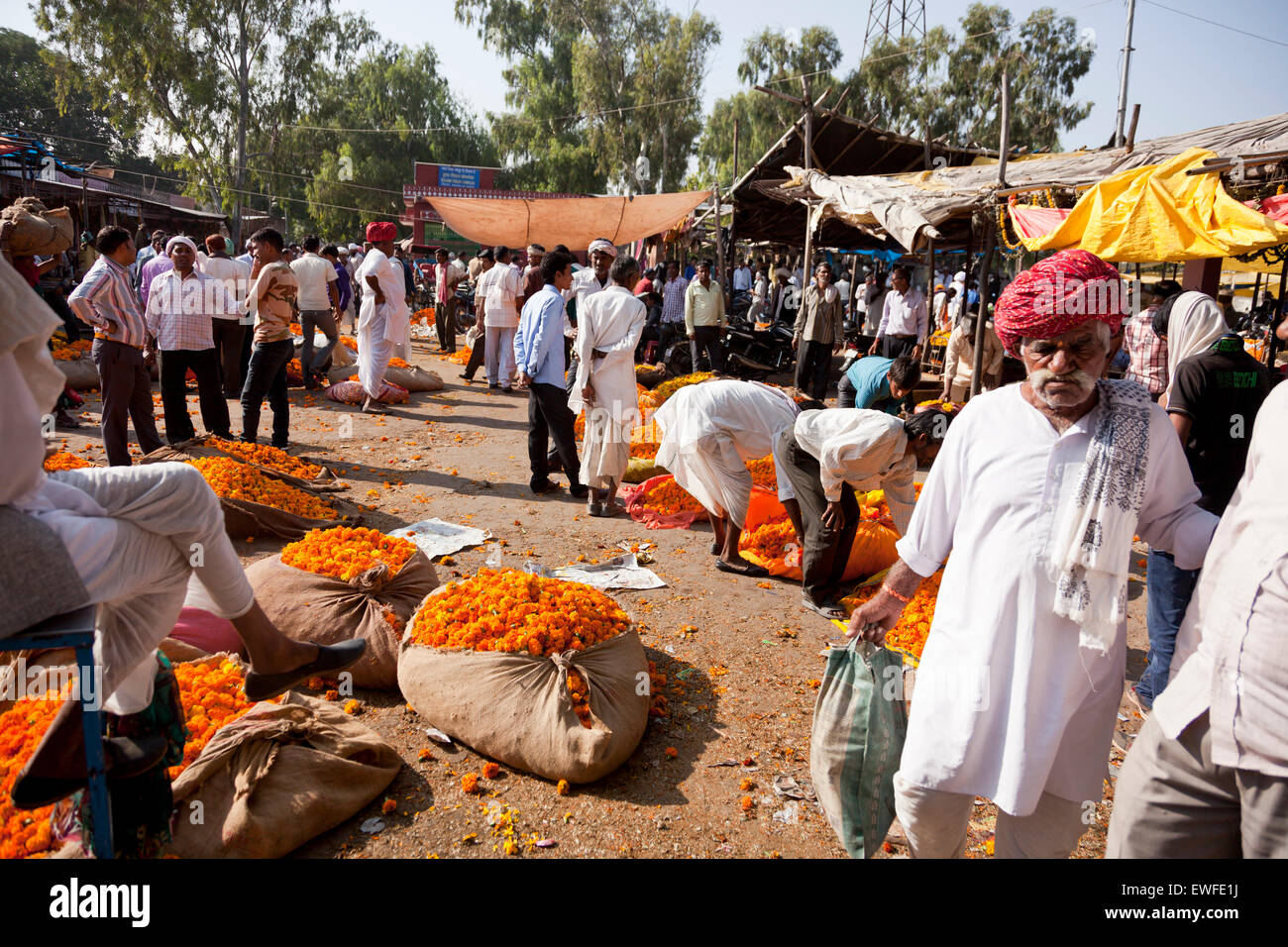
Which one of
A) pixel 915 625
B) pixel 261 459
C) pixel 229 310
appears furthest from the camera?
pixel 229 310

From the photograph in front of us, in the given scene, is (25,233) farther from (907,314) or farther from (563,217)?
(563,217)

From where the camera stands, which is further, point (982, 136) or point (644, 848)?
point (982, 136)

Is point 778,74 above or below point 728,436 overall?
above

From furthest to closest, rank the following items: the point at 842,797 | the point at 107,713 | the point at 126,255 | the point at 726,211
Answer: the point at 726,211
the point at 126,255
the point at 842,797
the point at 107,713

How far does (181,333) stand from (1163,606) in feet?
24.4

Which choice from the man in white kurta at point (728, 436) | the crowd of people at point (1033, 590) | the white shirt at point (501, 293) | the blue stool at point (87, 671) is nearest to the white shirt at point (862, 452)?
the man in white kurta at point (728, 436)

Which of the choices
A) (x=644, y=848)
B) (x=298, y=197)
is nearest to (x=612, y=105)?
(x=298, y=197)

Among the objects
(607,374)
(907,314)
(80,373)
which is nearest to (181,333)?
(607,374)

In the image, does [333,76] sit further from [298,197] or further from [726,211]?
[726,211]

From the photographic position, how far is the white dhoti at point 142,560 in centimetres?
194

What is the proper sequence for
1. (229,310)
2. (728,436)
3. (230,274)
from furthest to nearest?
(230,274) → (229,310) → (728,436)

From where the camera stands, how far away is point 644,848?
2836 millimetres

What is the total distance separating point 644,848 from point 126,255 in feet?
20.1

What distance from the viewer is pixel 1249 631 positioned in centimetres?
162
